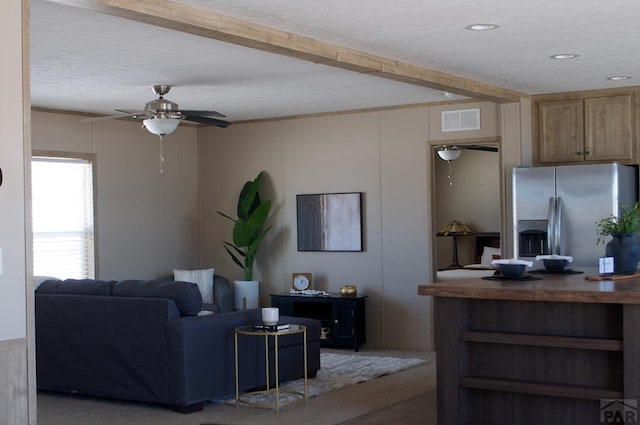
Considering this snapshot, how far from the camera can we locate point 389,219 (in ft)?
29.4

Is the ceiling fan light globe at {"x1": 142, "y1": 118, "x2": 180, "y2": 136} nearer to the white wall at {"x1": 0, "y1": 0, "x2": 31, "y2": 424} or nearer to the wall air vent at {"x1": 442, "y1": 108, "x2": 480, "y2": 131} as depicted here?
the wall air vent at {"x1": 442, "y1": 108, "x2": 480, "y2": 131}

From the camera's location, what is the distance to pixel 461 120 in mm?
8516

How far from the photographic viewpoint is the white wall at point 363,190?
28.9ft

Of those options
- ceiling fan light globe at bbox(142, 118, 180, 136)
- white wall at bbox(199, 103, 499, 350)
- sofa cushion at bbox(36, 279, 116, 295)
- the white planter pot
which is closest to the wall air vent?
white wall at bbox(199, 103, 499, 350)

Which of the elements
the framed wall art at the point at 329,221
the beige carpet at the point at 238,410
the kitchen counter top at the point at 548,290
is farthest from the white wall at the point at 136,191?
the kitchen counter top at the point at 548,290

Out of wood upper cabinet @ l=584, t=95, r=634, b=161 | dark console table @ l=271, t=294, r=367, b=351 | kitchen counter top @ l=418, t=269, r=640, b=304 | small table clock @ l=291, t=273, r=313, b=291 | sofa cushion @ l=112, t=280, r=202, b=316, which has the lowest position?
dark console table @ l=271, t=294, r=367, b=351

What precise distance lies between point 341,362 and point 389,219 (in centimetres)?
165

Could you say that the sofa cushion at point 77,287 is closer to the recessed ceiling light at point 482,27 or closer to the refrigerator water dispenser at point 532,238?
the recessed ceiling light at point 482,27

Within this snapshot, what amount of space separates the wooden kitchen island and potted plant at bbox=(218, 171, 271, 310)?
179 inches

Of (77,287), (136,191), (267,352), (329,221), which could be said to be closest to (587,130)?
(329,221)

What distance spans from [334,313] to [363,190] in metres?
1.29

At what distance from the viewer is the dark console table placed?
28.8 feet

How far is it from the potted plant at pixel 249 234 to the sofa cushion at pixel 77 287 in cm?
287

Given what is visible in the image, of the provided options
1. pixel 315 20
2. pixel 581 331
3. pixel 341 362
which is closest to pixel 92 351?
pixel 341 362
